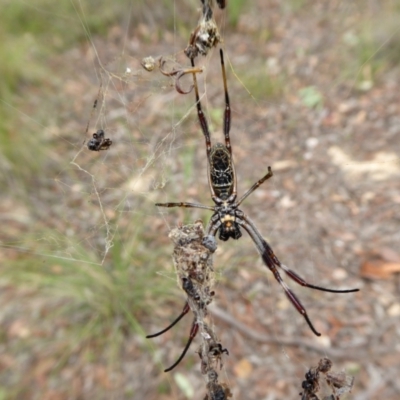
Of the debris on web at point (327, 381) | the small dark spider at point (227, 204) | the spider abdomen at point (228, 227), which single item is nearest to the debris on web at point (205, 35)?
the small dark spider at point (227, 204)

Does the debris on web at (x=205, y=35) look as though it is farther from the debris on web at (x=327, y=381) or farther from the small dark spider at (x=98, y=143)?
the debris on web at (x=327, y=381)

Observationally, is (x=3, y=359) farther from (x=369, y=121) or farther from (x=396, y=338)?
(x=369, y=121)

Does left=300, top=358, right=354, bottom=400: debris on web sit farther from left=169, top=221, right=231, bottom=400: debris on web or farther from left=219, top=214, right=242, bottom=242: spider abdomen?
left=219, top=214, right=242, bottom=242: spider abdomen

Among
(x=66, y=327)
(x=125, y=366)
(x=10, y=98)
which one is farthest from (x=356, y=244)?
(x=10, y=98)

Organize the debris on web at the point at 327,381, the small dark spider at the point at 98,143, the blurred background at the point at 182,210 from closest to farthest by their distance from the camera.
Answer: the debris on web at the point at 327,381
the small dark spider at the point at 98,143
the blurred background at the point at 182,210

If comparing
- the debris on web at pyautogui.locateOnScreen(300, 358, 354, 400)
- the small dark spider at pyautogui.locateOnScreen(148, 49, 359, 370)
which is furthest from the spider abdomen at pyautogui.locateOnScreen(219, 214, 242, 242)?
the debris on web at pyautogui.locateOnScreen(300, 358, 354, 400)
